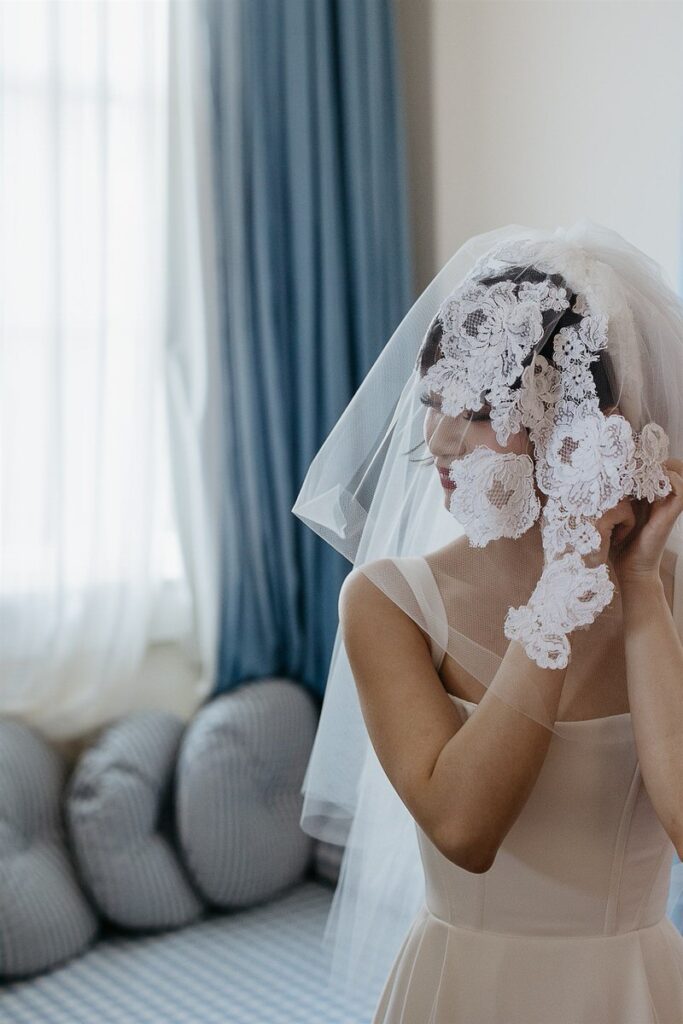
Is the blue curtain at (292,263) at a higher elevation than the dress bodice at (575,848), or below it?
higher

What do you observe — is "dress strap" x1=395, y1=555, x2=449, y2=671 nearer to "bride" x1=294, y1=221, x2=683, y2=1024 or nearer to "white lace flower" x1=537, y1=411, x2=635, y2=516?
"bride" x1=294, y1=221, x2=683, y2=1024

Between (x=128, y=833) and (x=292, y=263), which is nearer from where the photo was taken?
(x=128, y=833)

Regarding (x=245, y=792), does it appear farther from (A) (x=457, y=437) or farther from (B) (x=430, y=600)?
(A) (x=457, y=437)

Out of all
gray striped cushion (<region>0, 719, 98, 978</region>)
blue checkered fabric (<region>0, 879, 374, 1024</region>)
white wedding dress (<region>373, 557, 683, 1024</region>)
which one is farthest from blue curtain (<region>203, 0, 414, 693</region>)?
white wedding dress (<region>373, 557, 683, 1024</region>)

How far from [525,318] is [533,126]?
1642mm

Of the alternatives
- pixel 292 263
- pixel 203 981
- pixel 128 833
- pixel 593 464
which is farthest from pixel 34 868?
pixel 593 464

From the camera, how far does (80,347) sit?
114 inches

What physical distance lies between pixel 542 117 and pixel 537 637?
5.93 ft

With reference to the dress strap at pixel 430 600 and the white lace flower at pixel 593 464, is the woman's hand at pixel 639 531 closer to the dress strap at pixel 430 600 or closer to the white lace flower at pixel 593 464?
the white lace flower at pixel 593 464

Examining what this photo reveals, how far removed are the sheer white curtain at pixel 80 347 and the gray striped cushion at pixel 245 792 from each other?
287mm

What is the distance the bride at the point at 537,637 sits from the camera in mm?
1143

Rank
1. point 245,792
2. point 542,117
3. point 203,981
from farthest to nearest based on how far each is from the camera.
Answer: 1. point 245,792
2. point 542,117
3. point 203,981

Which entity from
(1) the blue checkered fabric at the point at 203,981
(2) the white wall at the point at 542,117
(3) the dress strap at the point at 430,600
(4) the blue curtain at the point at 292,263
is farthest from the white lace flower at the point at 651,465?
(4) the blue curtain at the point at 292,263

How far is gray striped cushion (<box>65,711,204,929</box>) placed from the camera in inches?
106
